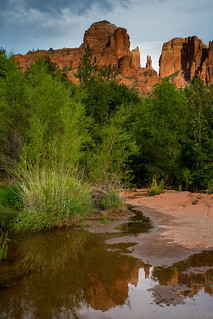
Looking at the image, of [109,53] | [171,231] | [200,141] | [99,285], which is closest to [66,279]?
[99,285]

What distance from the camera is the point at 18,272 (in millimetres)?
5020

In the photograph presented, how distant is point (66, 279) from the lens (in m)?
4.68

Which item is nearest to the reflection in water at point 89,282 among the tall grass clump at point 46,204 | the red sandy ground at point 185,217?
the red sandy ground at point 185,217

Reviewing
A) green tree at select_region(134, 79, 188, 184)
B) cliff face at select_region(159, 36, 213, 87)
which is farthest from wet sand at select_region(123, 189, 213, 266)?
cliff face at select_region(159, 36, 213, 87)

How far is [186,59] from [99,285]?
17290 cm

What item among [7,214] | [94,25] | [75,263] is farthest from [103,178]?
[94,25]

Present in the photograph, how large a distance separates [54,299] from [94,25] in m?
158

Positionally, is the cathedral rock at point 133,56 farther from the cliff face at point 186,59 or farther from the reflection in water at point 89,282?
the reflection in water at point 89,282

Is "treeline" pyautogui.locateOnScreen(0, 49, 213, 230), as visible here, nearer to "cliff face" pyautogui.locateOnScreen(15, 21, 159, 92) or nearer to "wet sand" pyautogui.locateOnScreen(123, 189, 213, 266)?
"wet sand" pyautogui.locateOnScreen(123, 189, 213, 266)

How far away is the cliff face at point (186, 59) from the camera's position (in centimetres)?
14277

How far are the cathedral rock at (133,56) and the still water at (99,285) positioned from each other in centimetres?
9877

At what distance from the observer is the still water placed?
3678 millimetres

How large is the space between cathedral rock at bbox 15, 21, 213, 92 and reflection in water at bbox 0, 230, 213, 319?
98.7m

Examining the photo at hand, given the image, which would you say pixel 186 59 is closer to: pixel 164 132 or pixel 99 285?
pixel 164 132
